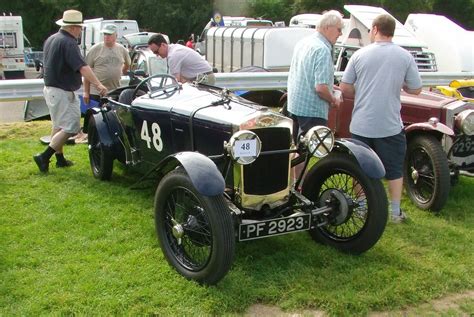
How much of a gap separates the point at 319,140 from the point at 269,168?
0.46 m

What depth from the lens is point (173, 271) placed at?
3.88 metres

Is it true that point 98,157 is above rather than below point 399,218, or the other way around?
above

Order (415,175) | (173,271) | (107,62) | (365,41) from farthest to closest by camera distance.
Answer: (365,41) < (107,62) < (415,175) < (173,271)

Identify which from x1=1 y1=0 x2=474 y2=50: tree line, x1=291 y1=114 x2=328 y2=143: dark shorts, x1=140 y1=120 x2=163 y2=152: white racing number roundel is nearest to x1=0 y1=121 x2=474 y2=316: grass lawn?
x1=140 y1=120 x2=163 y2=152: white racing number roundel

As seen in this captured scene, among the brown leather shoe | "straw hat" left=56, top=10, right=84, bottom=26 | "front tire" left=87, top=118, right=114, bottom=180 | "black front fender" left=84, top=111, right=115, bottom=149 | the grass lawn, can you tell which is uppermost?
"straw hat" left=56, top=10, right=84, bottom=26

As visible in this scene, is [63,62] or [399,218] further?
[63,62]

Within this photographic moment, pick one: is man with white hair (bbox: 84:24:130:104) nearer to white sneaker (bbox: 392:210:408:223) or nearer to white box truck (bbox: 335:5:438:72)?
white box truck (bbox: 335:5:438:72)

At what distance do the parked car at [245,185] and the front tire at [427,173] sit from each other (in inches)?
49.0

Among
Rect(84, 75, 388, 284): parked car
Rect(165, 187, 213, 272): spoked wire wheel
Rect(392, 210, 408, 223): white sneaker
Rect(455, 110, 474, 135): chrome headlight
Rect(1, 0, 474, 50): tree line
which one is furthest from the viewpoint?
Rect(1, 0, 474, 50): tree line

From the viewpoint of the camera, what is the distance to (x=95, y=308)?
341cm

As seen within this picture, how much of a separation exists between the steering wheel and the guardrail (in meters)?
2.80

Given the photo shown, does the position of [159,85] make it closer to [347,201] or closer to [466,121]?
[347,201]

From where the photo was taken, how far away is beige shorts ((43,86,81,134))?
619 cm

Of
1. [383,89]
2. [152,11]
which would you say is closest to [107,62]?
[383,89]
